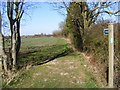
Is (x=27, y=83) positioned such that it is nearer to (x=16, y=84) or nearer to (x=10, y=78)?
(x=16, y=84)

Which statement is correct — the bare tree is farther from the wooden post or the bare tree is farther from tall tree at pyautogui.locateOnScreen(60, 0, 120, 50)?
the wooden post

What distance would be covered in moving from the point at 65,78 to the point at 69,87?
0.75 meters

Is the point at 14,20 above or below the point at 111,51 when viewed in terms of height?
above

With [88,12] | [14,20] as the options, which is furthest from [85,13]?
[14,20]

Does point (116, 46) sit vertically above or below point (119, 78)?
above

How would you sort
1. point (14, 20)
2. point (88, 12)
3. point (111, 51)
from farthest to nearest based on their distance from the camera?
point (88, 12)
point (14, 20)
point (111, 51)

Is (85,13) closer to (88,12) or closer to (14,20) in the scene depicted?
(88,12)

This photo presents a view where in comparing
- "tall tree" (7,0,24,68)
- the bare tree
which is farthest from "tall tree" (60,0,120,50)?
"tall tree" (7,0,24,68)

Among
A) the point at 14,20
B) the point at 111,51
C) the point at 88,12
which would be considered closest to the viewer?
the point at 111,51

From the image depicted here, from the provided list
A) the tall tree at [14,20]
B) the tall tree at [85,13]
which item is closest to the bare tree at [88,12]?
the tall tree at [85,13]

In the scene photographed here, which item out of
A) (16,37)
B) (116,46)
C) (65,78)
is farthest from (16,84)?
(116,46)

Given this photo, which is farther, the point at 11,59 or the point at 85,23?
the point at 85,23

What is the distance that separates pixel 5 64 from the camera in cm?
432

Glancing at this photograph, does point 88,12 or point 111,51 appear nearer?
Answer: point 111,51
